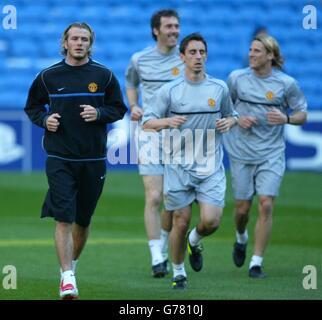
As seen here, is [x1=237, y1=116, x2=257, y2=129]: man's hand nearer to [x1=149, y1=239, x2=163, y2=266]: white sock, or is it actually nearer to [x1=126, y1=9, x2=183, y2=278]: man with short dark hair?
[x1=126, y1=9, x2=183, y2=278]: man with short dark hair

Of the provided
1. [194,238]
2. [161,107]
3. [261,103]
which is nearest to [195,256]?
[194,238]

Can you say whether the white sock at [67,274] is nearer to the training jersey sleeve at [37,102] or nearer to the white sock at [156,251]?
the training jersey sleeve at [37,102]

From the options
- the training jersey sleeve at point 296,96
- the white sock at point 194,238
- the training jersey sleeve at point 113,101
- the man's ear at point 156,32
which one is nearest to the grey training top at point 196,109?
the training jersey sleeve at point 113,101

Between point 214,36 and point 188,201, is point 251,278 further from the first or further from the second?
point 214,36

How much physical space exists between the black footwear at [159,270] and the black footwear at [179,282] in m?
0.92

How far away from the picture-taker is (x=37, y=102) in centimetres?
1030

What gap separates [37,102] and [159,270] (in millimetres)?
2554

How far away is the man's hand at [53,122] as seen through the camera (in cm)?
991

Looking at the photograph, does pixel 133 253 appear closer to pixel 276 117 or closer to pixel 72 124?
pixel 276 117

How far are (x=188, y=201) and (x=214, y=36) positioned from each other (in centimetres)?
1839

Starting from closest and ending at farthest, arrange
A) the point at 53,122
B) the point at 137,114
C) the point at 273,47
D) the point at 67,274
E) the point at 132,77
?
the point at 67,274 < the point at 53,122 < the point at 273,47 < the point at 137,114 < the point at 132,77

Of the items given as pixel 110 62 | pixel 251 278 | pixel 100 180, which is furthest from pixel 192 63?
pixel 110 62

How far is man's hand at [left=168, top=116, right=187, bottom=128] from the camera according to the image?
10.6 metres

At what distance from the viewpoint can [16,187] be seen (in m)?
22.0
